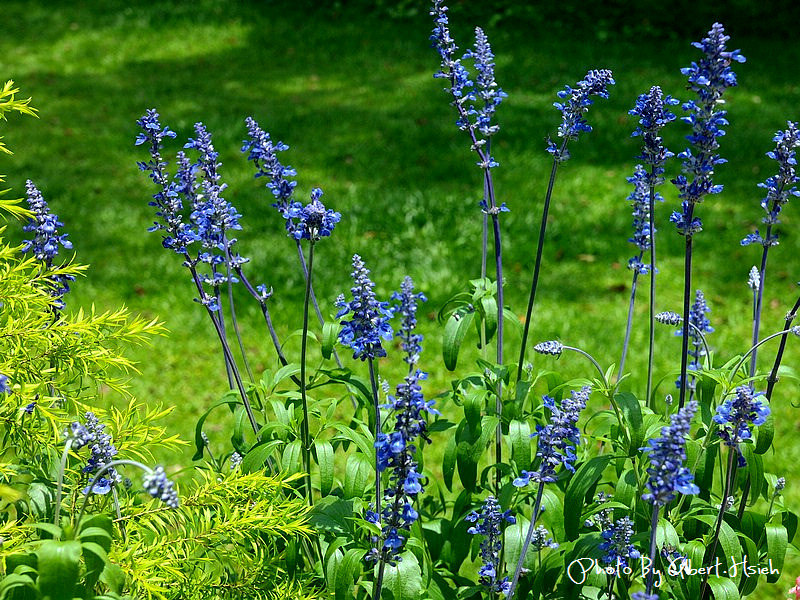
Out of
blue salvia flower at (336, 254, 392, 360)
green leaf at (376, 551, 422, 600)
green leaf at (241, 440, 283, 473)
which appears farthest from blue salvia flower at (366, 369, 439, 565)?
green leaf at (241, 440, 283, 473)

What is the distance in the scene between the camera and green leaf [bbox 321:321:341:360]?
2.90 meters

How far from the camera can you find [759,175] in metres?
7.96

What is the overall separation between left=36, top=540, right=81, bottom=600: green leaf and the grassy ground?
2.73 metres

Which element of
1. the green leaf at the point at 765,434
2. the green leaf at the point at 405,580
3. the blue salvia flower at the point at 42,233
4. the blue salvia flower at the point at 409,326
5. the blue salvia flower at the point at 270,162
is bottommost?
the green leaf at the point at 405,580

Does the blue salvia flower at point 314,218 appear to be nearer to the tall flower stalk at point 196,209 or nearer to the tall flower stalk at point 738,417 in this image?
the tall flower stalk at point 196,209

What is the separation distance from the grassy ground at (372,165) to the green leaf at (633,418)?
5.55ft

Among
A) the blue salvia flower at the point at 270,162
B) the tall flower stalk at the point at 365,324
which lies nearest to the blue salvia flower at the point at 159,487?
the tall flower stalk at the point at 365,324

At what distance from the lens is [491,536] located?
2.58 m

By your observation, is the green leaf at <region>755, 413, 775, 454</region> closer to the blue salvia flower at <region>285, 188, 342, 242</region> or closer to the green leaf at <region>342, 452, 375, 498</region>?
the green leaf at <region>342, 452, 375, 498</region>

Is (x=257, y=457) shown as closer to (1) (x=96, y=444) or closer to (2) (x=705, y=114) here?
(1) (x=96, y=444)

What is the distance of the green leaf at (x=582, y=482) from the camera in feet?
Result: 8.46

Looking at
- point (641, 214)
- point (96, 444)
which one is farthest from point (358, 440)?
point (641, 214)

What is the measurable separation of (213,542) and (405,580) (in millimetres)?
579

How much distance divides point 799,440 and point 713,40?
330 cm
